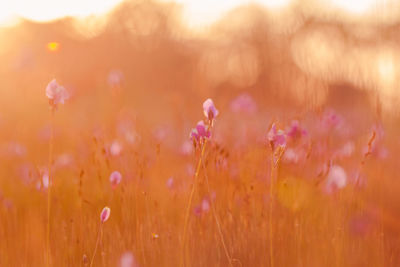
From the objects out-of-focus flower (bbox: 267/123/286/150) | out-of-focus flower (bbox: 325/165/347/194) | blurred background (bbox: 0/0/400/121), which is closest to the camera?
out-of-focus flower (bbox: 267/123/286/150)

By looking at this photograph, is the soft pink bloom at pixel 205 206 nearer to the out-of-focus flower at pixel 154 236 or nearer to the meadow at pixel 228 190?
the meadow at pixel 228 190

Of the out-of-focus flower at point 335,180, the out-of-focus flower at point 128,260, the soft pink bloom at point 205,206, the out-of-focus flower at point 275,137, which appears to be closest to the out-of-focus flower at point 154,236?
the out-of-focus flower at point 128,260

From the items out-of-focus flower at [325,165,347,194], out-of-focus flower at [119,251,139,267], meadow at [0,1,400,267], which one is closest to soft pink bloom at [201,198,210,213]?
meadow at [0,1,400,267]

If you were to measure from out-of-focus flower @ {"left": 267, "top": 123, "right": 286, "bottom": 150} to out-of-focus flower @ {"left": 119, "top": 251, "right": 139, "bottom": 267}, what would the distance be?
2.53ft

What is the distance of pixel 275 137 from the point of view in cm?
152

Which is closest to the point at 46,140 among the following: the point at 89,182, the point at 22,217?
the point at 89,182

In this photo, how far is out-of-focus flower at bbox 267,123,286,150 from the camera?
1510 mm

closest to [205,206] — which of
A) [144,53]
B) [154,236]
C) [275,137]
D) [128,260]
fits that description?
[154,236]

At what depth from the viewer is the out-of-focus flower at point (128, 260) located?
187 cm

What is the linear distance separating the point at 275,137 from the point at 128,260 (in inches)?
31.9

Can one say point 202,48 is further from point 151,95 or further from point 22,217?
point 22,217

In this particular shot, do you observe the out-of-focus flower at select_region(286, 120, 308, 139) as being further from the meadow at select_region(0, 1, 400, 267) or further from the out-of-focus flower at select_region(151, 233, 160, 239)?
the out-of-focus flower at select_region(151, 233, 160, 239)

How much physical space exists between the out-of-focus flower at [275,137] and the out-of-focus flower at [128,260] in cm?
77

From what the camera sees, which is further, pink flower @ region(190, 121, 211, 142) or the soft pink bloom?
the soft pink bloom
